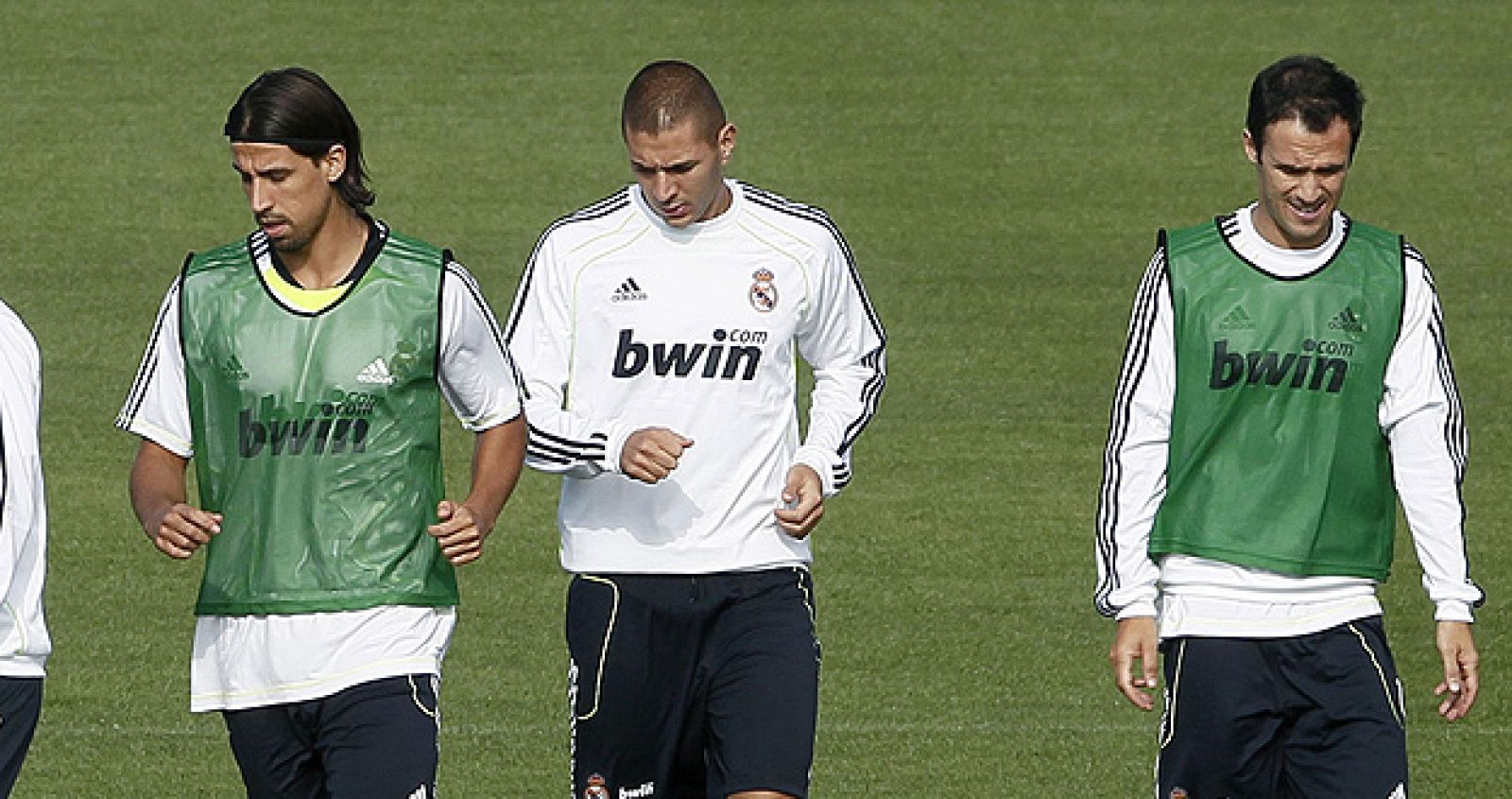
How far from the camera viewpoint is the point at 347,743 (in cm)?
624

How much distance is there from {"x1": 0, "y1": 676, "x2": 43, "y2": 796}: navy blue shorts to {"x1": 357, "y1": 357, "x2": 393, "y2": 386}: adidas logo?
3.12 ft

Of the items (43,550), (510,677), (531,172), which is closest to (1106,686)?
(510,677)

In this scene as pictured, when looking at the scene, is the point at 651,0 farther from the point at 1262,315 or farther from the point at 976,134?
the point at 1262,315

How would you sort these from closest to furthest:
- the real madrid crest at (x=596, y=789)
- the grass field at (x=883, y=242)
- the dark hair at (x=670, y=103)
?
the dark hair at (x=670, y=103) < the real madrid crest at (x=596, y=789) < the grass field at (x=883, y=242)

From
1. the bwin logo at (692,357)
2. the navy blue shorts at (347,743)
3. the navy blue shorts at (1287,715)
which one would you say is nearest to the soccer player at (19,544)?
the navy blue shorts at (347,743)

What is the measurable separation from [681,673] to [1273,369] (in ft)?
5.38

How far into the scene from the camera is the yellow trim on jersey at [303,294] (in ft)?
20.8

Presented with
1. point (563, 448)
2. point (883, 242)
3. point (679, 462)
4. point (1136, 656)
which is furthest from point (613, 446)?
point (883, 242)

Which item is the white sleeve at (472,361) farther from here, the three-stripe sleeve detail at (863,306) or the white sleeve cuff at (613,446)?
the three-stripe sleeve detail at (863,306)

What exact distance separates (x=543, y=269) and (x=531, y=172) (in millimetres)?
10388

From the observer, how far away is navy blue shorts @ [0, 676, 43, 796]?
578cm

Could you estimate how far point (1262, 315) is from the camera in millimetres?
6504

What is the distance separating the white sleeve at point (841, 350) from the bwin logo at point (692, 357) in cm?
21

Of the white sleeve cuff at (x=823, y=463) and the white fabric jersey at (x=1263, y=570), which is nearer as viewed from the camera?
the white fabric jersey at (x=1263, y=570)
